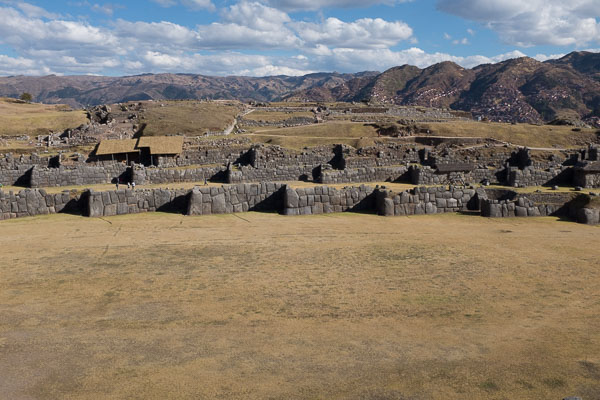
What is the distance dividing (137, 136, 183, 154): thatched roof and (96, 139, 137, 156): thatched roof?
1.01m

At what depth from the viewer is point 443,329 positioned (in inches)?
360

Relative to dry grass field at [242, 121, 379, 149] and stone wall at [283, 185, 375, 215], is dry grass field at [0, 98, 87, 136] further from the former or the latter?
stone wall at [283, 185, 375, 215]

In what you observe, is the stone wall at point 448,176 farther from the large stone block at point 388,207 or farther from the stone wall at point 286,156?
the large stone block at point 388,207

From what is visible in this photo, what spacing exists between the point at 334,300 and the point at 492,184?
2603cm

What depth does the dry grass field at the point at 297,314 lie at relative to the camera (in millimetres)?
7180

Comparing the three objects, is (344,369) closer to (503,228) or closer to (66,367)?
(66,367)

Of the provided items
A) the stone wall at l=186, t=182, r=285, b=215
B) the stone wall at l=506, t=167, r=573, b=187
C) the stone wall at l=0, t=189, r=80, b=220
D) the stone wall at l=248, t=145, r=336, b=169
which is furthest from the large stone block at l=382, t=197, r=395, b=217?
the stone wall at l=248, t=145, r=336, b=169

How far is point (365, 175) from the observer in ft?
110

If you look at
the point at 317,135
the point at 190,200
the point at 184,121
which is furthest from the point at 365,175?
the point at 184,121

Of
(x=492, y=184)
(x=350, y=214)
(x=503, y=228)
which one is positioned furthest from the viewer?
(x=492, y=184)

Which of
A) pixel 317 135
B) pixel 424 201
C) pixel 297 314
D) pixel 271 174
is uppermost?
pixel 317 135

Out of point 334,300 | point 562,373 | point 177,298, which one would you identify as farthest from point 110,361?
point 562,373

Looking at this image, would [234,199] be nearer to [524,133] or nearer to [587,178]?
[587,178]

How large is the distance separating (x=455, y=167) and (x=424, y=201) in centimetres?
1380
